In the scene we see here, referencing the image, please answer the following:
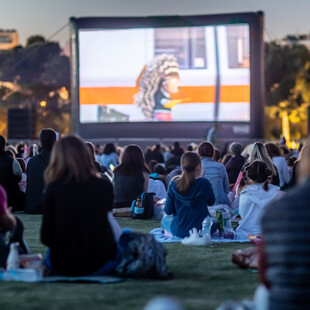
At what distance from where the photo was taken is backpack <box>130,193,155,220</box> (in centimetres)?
1264

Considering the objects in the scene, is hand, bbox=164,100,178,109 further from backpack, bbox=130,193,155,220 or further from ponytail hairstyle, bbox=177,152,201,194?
ponytail hairstyle, bbox=177,152,201,194

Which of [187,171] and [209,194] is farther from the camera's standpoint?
[209,194]

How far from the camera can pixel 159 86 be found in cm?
2977

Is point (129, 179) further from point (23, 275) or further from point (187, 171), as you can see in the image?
point (23, 275)

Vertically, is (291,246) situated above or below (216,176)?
above

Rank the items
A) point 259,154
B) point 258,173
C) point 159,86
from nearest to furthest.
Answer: point 258,173, point 259,154, point 159,86

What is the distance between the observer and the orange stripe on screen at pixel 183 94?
2969 cm

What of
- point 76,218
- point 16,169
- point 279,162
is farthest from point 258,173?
point 279,162

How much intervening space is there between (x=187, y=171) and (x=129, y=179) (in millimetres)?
3603

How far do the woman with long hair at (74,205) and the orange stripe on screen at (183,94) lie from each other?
23.5 m

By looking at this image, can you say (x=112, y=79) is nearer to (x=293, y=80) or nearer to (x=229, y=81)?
(x=229, y=81)

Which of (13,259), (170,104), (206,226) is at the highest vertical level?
(170,104)

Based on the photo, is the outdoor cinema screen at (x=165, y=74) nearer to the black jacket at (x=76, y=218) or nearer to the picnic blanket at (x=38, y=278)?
the picnic blanket at (x=38, y=278)

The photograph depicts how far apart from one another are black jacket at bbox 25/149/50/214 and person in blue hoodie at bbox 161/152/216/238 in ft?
12.0
